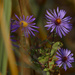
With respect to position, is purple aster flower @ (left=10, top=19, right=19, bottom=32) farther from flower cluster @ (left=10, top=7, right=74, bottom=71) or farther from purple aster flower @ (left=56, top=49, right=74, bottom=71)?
purple aster flower @ (left=56, top=49, right=74, bottom=71)

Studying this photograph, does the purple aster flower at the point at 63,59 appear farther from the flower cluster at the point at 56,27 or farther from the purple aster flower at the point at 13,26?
the purple aster flower at the point at 13,26

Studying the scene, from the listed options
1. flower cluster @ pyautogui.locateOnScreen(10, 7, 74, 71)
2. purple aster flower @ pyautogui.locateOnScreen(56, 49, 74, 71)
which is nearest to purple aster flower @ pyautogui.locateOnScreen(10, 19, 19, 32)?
flower cluster @ pyautogui.locateOnScreen(10, 7, 74, 71)

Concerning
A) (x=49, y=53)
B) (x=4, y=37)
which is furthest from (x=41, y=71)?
(x=4, y=37)

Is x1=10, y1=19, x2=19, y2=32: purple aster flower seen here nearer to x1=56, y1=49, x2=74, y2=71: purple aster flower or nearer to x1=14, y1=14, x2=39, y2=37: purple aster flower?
x1=14, y1=14, x2=39, y2=37: purple aster flower

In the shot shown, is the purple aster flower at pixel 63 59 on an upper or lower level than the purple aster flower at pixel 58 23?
lower

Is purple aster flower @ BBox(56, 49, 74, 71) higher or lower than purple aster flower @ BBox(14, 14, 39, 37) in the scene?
lower

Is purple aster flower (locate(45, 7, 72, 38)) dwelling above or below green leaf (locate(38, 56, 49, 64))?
above

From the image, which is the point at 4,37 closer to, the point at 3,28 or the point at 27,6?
the point at 3,28

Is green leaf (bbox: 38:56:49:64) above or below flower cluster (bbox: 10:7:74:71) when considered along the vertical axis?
below

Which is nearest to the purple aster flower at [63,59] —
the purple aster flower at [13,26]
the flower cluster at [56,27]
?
the flower cluster at [56,27]

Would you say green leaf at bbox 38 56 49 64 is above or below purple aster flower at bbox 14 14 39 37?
below

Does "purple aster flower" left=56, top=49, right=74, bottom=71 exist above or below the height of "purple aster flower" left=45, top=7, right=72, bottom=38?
below
